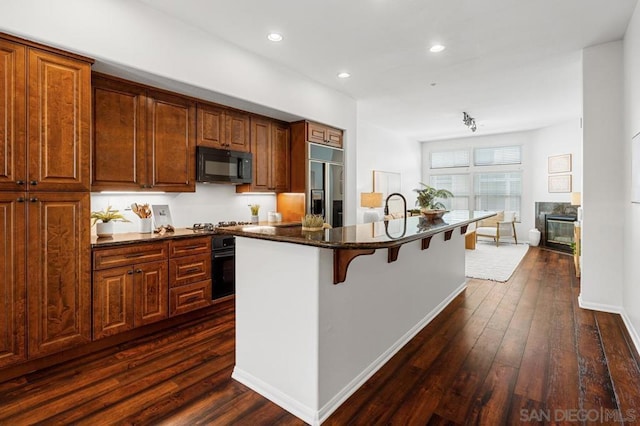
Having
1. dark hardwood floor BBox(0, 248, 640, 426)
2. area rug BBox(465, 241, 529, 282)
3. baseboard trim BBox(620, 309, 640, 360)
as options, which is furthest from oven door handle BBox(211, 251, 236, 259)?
baseboard trim BBox(620, 309, 640, 360)

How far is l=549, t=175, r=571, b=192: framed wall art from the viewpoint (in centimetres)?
777

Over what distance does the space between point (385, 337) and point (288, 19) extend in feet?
9.54

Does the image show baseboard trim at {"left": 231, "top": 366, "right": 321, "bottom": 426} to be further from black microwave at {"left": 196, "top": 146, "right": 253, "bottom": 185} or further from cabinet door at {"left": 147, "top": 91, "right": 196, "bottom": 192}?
black microwave at {"left": 196, "top": 146, "right": 253, "bottom": 185}

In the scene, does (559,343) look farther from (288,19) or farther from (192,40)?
(192,40)

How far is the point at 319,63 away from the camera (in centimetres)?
404

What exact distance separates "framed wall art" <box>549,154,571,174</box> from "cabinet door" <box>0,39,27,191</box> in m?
9.54

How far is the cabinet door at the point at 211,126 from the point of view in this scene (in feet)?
12.1

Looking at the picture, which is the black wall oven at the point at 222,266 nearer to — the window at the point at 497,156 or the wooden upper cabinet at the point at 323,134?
the wooden upper cabinet at the point at 323,134

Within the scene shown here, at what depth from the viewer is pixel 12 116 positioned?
2.23m

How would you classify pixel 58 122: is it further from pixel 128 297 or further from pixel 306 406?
pixel 306 406

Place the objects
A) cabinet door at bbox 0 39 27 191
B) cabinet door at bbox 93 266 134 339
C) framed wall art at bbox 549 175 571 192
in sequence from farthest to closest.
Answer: framed wall art at bbox 549 175 571 192
cabinet door at bbox 93 266 134 339
cabinet door at bbox 0 39 27 191

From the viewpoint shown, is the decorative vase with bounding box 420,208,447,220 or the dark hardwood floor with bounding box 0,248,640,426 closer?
the dark hardwood floor with bounding box 0,248,640,426

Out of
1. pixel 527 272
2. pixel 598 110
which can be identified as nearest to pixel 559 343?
pixel 598 110

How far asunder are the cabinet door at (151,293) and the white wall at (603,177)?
449cm
